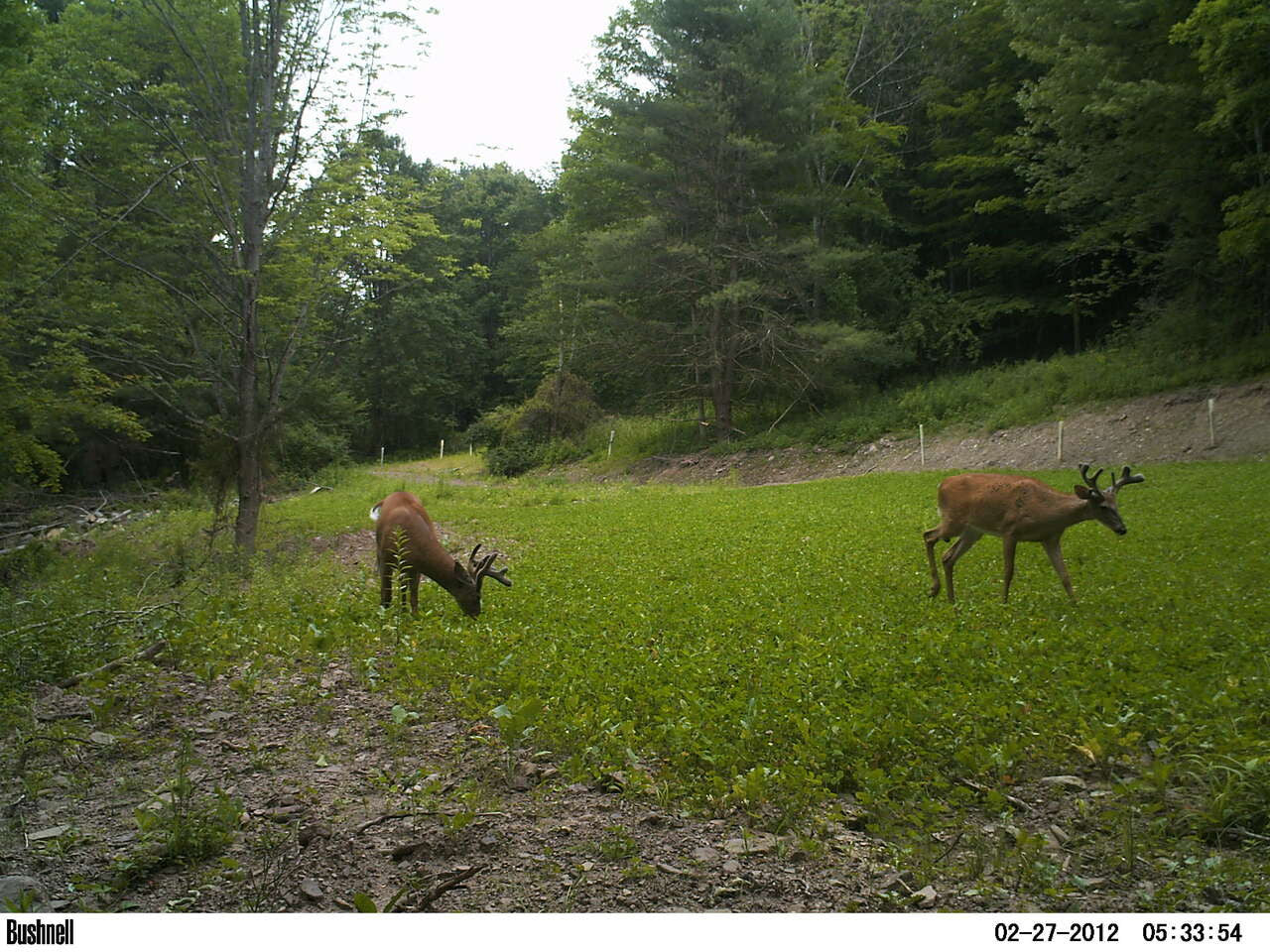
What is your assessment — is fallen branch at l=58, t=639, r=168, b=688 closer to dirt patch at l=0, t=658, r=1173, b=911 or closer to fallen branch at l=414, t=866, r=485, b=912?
dirt patch at l=0, t=658, r=1173, b=911

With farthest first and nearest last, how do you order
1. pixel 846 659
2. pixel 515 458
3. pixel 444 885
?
1. pixel 515 458
2. pixel 846 659
3. pixel 444 885

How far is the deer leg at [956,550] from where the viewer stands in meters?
8.46

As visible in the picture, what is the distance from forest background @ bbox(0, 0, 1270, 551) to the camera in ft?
43.0

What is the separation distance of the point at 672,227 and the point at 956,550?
24759 mm

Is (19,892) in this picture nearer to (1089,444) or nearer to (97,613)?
(97,613)

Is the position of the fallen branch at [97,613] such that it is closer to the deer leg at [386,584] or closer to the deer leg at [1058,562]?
the deer leg at [386,584]

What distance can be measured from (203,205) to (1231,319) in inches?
905

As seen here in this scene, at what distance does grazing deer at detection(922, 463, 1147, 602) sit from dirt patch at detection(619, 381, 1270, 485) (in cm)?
1230

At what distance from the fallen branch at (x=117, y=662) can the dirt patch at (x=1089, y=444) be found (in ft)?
61.4

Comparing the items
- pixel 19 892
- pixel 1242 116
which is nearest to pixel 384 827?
pixel 19 892

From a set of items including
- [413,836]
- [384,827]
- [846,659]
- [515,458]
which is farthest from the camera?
[515,458]

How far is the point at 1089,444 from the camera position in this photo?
845 inches

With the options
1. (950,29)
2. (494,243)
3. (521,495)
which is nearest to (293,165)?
(521,495)

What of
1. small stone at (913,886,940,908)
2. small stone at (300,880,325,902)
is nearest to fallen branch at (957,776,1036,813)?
small stone at (913,886,940,908)
